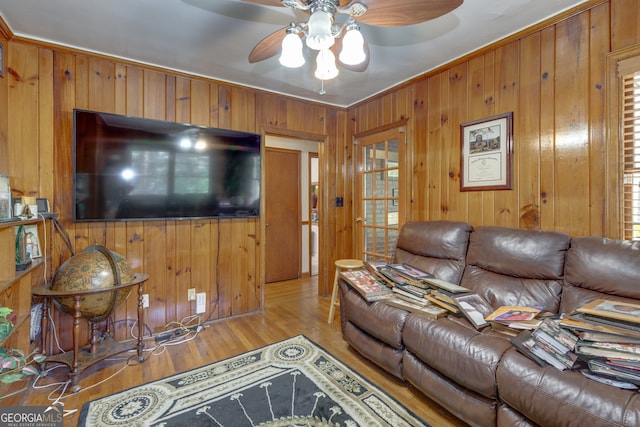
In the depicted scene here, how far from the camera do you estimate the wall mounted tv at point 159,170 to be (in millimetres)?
2348

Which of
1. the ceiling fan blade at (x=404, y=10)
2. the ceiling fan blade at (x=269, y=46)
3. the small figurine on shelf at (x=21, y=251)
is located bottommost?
the small figurine on shelf at (x=21, y=251)

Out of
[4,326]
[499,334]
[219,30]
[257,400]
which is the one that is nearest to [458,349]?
[499,334]

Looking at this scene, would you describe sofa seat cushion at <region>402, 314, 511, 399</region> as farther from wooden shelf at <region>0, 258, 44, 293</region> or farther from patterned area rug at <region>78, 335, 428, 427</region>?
wooden shelf at <region>0, 258, 44, 293</region>

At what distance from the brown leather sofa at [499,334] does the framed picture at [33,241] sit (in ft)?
7.44

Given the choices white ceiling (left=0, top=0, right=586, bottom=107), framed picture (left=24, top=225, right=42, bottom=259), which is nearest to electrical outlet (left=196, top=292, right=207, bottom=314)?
framed picture (left=24, top=225, right=42, bottom=259)

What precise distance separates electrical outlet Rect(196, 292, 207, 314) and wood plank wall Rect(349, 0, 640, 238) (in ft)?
7.71

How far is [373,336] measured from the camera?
6.98 feet

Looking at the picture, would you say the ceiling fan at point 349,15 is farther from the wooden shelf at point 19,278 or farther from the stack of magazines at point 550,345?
the wooden shelf at point 19,278

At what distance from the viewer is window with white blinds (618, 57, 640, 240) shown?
1.71 metres

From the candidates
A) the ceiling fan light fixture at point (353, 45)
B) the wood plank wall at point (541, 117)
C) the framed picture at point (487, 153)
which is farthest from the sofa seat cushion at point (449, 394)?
the ceiling fan light fixture at point (353, 45)

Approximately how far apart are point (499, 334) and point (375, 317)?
2.42ft

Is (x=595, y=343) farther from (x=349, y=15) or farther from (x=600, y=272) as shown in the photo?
(x=349, y=15)

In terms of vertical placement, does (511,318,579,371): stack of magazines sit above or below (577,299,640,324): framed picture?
below

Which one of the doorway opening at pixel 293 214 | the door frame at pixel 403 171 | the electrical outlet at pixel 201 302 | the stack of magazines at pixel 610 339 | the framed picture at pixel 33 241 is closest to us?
the stack of magazines at pixel 610 339
